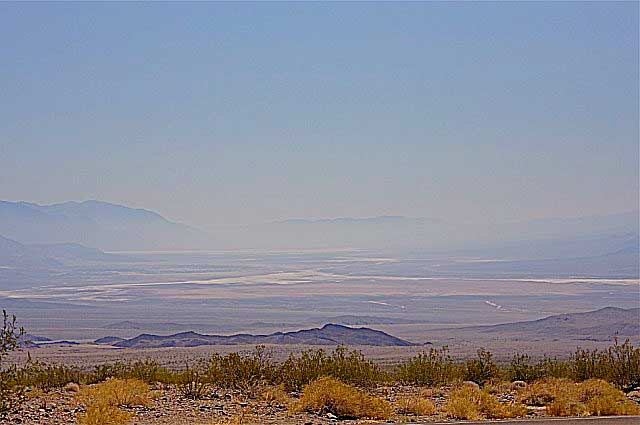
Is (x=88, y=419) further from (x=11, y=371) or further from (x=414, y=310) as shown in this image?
(x=414, y=310)

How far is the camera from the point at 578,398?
61.1ft

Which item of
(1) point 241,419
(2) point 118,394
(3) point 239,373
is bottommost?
(1) point 241,419

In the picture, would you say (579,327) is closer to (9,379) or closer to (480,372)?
(480,372)

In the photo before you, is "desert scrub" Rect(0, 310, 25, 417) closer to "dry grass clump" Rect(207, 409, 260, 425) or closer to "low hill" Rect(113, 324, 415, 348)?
"dry grass clump" Rect(207, 409, 260, 425)

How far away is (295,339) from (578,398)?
44.6 m

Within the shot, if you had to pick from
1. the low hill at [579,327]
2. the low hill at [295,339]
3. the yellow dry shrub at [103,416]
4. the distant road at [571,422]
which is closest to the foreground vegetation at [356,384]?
the yellow dry shrub at [103,416]

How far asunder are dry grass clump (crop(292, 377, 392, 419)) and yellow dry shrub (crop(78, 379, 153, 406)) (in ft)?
9.55

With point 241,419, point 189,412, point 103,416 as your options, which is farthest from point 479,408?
point 103,416

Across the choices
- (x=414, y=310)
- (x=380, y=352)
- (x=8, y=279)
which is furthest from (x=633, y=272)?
(x=380, y=352)

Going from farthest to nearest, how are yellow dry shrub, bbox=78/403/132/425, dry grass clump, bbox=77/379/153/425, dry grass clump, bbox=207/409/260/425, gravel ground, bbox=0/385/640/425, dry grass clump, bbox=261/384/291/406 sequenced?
dry grass clump, bbox=261/384/291/406 < gravel ground, bbox=0/385/640/425 < dry grass clump, bbox=207/409/260/425 < dry grass clump, bbox=77/379/153/425 < yellow dry shrub, bbox=78/403/132/425

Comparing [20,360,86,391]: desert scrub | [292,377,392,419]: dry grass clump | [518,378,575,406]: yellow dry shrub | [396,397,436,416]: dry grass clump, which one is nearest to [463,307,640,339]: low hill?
[518,378,575,406]: yellow dry shrub

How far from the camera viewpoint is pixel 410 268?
184125 mm

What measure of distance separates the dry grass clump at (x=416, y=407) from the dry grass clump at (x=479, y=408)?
300 millimetres

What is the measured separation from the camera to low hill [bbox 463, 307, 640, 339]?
69562mm
